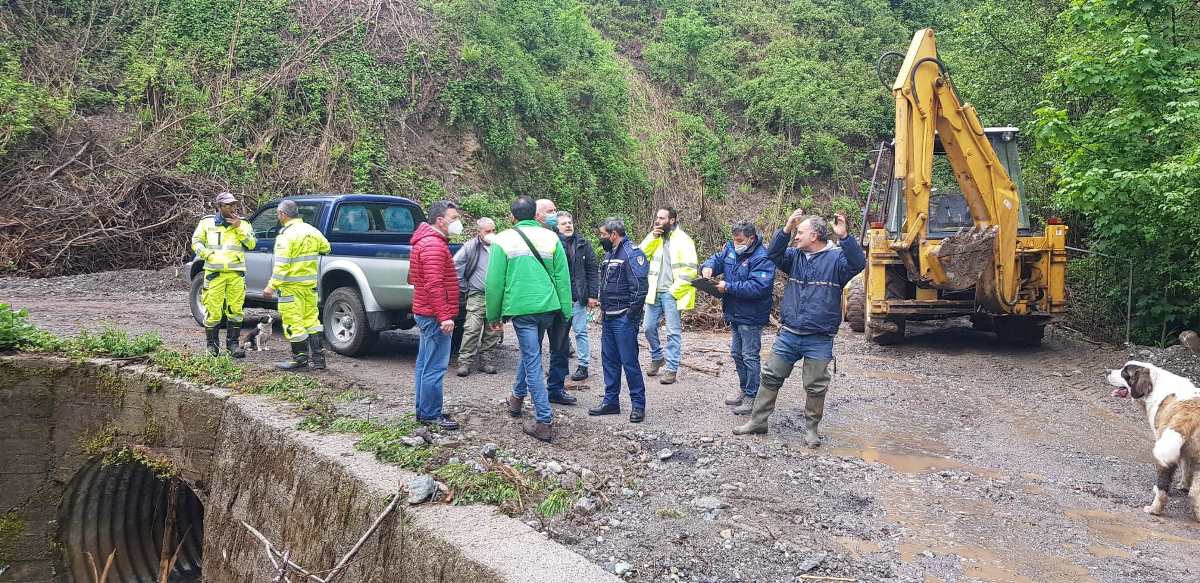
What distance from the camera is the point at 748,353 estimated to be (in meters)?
7.69

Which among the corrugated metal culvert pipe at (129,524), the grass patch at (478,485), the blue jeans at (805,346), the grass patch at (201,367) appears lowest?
the corrugated metal culvert pipe at (129,524)

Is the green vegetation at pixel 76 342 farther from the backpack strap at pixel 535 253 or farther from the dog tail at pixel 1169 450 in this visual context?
the dog tail at pixel 1169 450

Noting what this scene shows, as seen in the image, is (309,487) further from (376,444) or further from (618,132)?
(618,132)

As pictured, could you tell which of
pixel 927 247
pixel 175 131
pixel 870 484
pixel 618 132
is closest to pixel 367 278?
pixel 870 484

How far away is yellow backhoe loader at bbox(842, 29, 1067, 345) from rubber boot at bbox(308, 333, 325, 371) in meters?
6.89

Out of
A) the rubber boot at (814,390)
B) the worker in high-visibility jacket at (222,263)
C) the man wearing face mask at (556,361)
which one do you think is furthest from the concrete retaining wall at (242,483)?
the rubber boot at (814,390)

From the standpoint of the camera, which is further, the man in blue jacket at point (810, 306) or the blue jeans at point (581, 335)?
the blue jeans at point (581, 335)

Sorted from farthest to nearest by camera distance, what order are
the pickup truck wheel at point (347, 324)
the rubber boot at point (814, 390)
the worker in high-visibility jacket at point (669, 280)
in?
the pickup truck wheel at point (347, 324) < the worker in high-visibility jacket at point (669, 280) < the rubber boot at point (814, 390)

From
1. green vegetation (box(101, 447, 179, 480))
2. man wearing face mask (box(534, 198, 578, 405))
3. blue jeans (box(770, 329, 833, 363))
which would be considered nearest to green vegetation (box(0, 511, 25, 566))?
green vegetation (box(101, 447, 179, 480))

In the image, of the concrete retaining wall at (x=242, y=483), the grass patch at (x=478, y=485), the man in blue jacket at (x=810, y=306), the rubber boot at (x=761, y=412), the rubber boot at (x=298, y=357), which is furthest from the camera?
the rubber boot at (x=298, y=357)

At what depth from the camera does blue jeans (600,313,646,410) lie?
7327 mm

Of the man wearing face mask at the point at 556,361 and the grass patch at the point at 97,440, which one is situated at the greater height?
the man wearing face mask at the point at 556,361

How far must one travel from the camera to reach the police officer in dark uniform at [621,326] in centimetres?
734

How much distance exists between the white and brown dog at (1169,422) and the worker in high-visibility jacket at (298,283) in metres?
6.96
